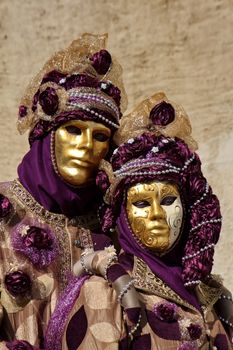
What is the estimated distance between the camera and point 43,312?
2691mm

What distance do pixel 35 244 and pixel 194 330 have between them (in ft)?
2.04

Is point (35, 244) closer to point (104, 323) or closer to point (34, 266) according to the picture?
point (34, 266)

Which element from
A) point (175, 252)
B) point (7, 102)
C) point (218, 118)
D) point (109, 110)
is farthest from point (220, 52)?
point (175, 252)

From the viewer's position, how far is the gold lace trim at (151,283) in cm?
237

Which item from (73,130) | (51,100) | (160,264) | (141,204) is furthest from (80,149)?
(160,264)

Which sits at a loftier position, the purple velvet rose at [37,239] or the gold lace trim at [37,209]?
the gold lace trim at [37,209]

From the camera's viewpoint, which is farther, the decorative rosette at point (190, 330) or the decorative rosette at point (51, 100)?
the decorative rosette at point (51, 100)

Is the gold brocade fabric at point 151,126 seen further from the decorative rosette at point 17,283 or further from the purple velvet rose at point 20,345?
the purple velvet rose at point 20,345

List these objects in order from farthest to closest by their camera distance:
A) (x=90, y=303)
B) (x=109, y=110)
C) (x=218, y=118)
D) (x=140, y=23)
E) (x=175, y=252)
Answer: (x=140, y=23) → (x=218, y=118) → (x=109, y=110) → (x=175, y=252) → (x=90, y=303)

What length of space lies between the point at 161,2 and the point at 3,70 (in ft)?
4.01

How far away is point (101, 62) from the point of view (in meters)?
2.91

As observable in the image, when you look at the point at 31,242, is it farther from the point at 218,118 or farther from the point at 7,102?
the point at 7,102

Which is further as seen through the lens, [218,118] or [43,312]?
[218,118]

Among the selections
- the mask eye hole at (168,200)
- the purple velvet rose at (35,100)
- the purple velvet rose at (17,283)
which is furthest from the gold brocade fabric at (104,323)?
the purple velvet rose at (35,100)
